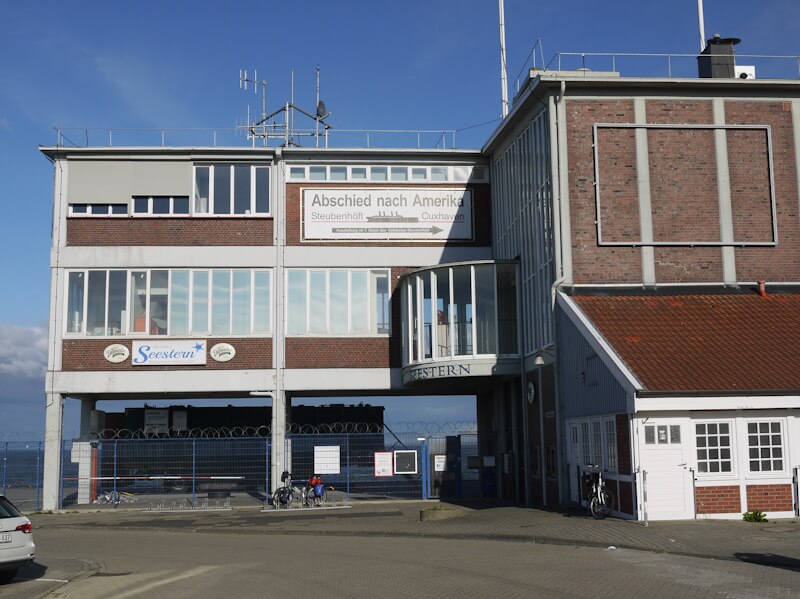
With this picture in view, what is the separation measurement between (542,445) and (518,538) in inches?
285

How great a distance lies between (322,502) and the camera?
2747 cm

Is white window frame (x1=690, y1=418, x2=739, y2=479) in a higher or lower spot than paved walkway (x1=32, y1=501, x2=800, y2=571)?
higher

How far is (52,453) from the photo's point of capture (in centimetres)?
2920

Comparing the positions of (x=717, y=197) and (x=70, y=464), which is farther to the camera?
(x=70, y=464)

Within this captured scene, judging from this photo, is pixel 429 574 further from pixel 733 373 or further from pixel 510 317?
pixel 510 317

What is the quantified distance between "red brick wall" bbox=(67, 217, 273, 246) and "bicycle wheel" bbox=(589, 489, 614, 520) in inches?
588

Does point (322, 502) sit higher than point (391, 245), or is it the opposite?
point (391, 245)

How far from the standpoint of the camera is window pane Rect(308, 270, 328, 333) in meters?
30.3

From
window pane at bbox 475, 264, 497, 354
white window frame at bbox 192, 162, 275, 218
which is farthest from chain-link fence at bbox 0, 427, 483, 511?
white window frame at bbox 192, 162, 275, 218

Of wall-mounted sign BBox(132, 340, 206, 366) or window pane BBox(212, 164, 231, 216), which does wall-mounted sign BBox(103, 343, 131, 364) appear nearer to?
wall-mounted sign BBox(132, 340, 206, 366)

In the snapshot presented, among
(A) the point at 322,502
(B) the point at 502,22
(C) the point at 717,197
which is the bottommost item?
(A) the point at 322,502

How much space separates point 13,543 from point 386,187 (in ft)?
63.4

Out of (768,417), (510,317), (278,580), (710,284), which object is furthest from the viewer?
(510,317)

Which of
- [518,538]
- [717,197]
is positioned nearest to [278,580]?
[518,538]
